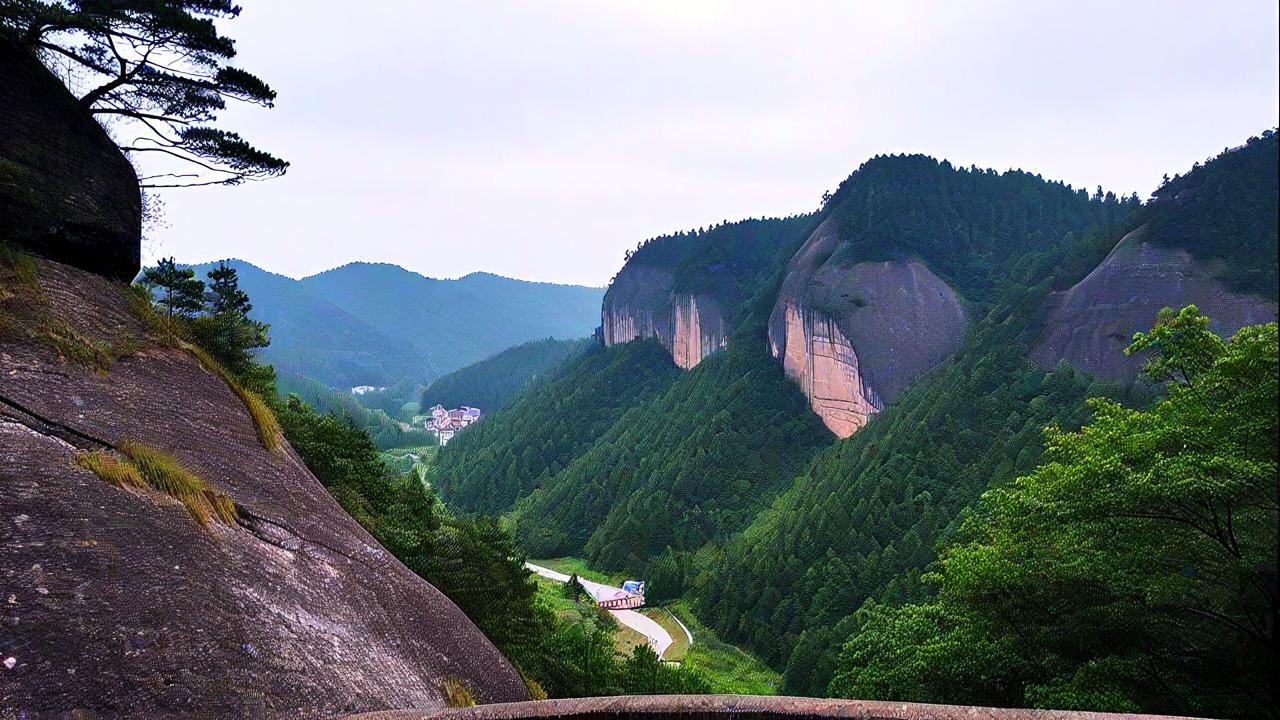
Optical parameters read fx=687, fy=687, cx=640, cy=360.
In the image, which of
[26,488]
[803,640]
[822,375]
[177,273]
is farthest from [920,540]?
[26,488]

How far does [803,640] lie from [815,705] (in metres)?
35.4

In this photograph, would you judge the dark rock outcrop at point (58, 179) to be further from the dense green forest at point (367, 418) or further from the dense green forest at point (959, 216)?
the dense green forest at point (367, 418)

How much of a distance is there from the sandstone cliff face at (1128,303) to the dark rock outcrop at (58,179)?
4111cm

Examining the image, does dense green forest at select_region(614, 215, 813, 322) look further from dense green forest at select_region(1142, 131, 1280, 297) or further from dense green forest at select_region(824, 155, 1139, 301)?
dense green forest at select_region(1142, 131, 1280, 297)

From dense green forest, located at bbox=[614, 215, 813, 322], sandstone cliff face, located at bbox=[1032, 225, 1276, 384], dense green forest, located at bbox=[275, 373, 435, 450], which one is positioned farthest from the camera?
dense green forest, located at bbox=[275, 373, 435, 450]

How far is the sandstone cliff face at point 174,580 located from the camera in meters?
3.59

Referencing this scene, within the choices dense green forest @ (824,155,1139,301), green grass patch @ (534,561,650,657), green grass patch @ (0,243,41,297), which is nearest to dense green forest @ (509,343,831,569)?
green grass patch @ (534,561,650,657)

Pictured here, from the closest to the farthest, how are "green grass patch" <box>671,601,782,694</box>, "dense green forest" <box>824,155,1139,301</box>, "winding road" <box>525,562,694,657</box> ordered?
"green grass patch" <box>671,601,782,694</box>
"winding road" <box>525,562,694,657</box>
"dense green forest" <box>824,155,1139,301</box>

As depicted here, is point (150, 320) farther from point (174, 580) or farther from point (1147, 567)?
point (1147, 567)

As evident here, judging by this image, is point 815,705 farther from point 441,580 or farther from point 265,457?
point 441,580

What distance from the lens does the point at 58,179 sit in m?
8.50

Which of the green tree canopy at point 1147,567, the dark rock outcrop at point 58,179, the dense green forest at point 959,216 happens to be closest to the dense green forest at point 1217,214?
the dense green forest at point 959,216

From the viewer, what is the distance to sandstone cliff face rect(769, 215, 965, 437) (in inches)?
2425

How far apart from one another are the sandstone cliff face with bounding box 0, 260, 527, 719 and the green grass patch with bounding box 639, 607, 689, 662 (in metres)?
36.2
